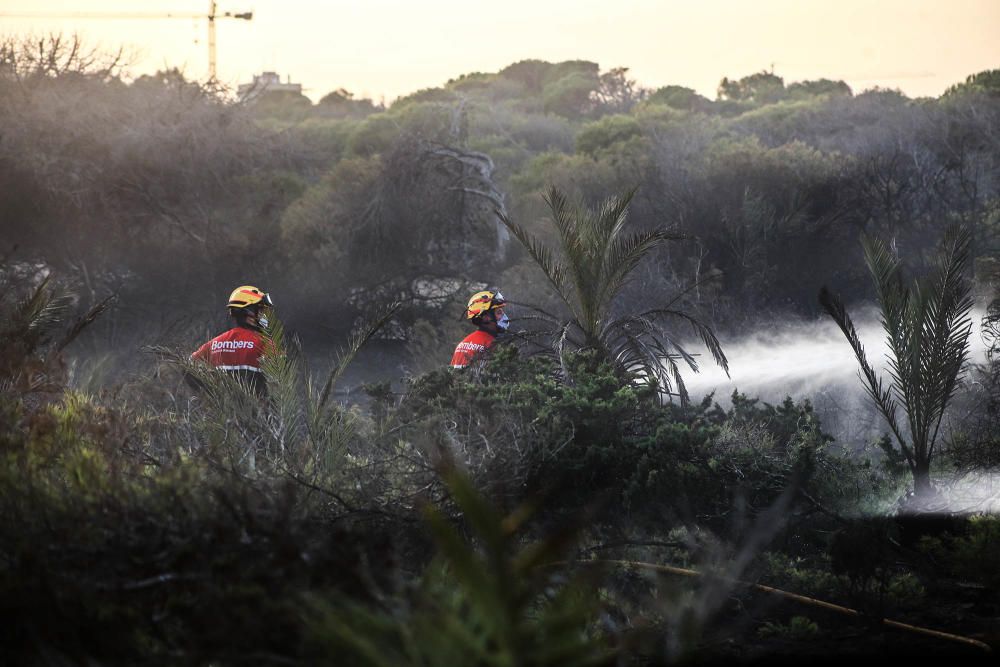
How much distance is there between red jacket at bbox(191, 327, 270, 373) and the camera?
10797 millimetres

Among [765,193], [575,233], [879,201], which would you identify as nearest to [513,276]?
[765,193]

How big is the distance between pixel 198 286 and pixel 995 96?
1904 centimetres

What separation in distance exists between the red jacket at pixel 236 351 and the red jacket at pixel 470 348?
5.94ft

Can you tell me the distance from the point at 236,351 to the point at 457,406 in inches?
95.1

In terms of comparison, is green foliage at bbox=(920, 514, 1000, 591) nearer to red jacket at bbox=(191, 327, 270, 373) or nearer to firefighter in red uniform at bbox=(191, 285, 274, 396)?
firefighter in red uniform at bbox=(191, 285, 274, 396)

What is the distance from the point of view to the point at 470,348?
1189cm

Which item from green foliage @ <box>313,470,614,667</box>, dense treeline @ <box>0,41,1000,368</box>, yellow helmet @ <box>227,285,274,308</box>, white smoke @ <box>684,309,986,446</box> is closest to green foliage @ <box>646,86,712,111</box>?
dense treeline @ <box>0,41,1000,368</box>

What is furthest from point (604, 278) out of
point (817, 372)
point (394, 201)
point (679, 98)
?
point (679, 98)

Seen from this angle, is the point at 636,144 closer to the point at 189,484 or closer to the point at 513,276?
the point at 513,276

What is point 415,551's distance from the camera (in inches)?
306

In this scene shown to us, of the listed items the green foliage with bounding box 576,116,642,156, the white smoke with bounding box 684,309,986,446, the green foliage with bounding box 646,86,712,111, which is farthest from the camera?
the green foliage with bounding box 646,86,712,111

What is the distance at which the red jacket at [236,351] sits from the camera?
425 inches

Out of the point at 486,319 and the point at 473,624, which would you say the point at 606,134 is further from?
the point at 473,624

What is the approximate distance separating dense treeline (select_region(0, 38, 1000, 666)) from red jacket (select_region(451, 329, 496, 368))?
587 millimetres
